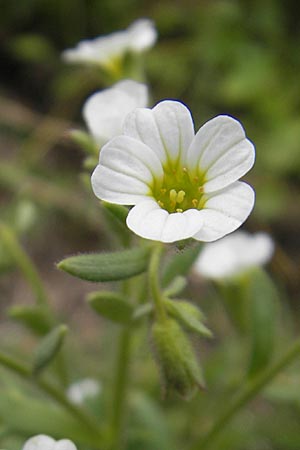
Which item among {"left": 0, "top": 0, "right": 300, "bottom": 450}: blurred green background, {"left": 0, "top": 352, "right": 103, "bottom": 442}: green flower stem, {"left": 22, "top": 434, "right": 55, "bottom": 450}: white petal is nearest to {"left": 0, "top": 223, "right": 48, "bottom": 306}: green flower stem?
{"left": 0, "top": 352, "right": 103, "bottom": 442}: green flower stem

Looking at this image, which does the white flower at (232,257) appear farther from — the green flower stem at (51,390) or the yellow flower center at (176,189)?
the yellow flower center at (176,189)

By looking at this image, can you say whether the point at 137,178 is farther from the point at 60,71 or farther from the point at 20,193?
the point at 60,71

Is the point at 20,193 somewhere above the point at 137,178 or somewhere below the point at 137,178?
below

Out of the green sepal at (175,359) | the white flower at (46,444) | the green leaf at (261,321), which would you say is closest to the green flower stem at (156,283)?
the green sepal at (175,359)

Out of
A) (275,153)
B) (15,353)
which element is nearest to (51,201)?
(15,353)

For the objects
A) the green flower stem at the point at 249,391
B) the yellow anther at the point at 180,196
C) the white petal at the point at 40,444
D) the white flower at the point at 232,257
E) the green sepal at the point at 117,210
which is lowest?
the white flower at the point at 232,257

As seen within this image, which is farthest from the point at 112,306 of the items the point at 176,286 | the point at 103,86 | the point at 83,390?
the point at 103,86

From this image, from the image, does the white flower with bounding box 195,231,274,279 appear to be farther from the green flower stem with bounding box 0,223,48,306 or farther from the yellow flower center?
the yellow flower center
